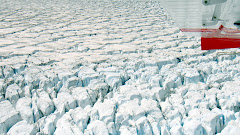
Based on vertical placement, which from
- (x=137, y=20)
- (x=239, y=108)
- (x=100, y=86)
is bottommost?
(x=239, y=108)

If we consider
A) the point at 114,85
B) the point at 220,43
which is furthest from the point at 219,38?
the point at 114,85

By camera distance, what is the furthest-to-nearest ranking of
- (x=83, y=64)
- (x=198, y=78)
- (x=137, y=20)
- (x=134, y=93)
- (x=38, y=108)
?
1. (x=137, y=20)
2. (x=83, y=64)
3. (x=198, y=78)
4. (x=134, y=93)
5. (x=38, y=108)

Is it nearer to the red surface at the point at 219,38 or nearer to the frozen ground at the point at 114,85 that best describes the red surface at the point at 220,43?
the red surface at the point at 219,38

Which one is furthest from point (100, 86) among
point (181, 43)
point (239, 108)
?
point (181, 43)

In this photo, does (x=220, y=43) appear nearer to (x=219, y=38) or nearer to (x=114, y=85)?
(x=219, y=38)

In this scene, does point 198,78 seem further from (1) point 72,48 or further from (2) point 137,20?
(2) point 137,20

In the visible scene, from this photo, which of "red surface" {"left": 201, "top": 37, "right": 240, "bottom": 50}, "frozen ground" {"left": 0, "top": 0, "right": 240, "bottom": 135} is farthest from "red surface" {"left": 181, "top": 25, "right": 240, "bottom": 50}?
"frozen ground" {"left": 0, "top": 0, "right": 240, "bottom": 135}

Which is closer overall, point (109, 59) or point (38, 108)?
point (38, 108)
